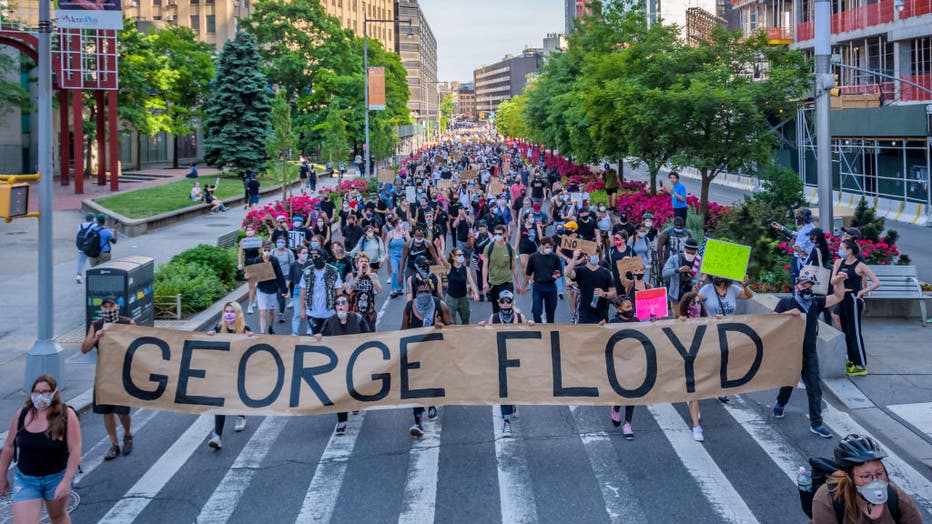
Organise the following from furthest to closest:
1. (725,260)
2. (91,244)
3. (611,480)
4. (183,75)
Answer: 1. (183,75)
2. (91,244)
3. (725,260)
4. (611,480)

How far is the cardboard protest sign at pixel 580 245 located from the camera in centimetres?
1440

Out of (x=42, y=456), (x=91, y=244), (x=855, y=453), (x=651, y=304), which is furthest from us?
(x=91, y=244)

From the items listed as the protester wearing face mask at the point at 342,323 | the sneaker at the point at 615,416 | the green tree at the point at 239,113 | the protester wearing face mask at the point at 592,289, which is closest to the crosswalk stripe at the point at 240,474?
the protester wearing face mask at the point at 342,323

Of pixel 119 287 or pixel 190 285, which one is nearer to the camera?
pixel 119 287

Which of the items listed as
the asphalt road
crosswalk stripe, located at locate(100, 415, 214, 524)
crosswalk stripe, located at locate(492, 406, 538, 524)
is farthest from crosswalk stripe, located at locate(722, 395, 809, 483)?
crosswalk stripe, located at locate(100, 415, 214, 524)

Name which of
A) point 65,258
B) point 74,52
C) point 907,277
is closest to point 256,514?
point 907,277

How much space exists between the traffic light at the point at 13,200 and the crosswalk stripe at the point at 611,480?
7.20 m

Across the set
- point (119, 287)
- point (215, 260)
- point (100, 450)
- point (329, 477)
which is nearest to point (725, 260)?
point (329, 477)

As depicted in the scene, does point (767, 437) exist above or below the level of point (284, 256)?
below

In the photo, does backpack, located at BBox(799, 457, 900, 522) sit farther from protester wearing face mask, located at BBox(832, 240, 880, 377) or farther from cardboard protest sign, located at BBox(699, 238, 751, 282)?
protester wearing face mask, located at BBox(832, 240, 880, 377)

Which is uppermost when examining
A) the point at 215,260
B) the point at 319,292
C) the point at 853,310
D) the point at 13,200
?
the point at 13,200

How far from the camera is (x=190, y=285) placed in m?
18.1

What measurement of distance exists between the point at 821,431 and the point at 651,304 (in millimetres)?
2394

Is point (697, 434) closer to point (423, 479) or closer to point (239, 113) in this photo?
point (423, 479)
